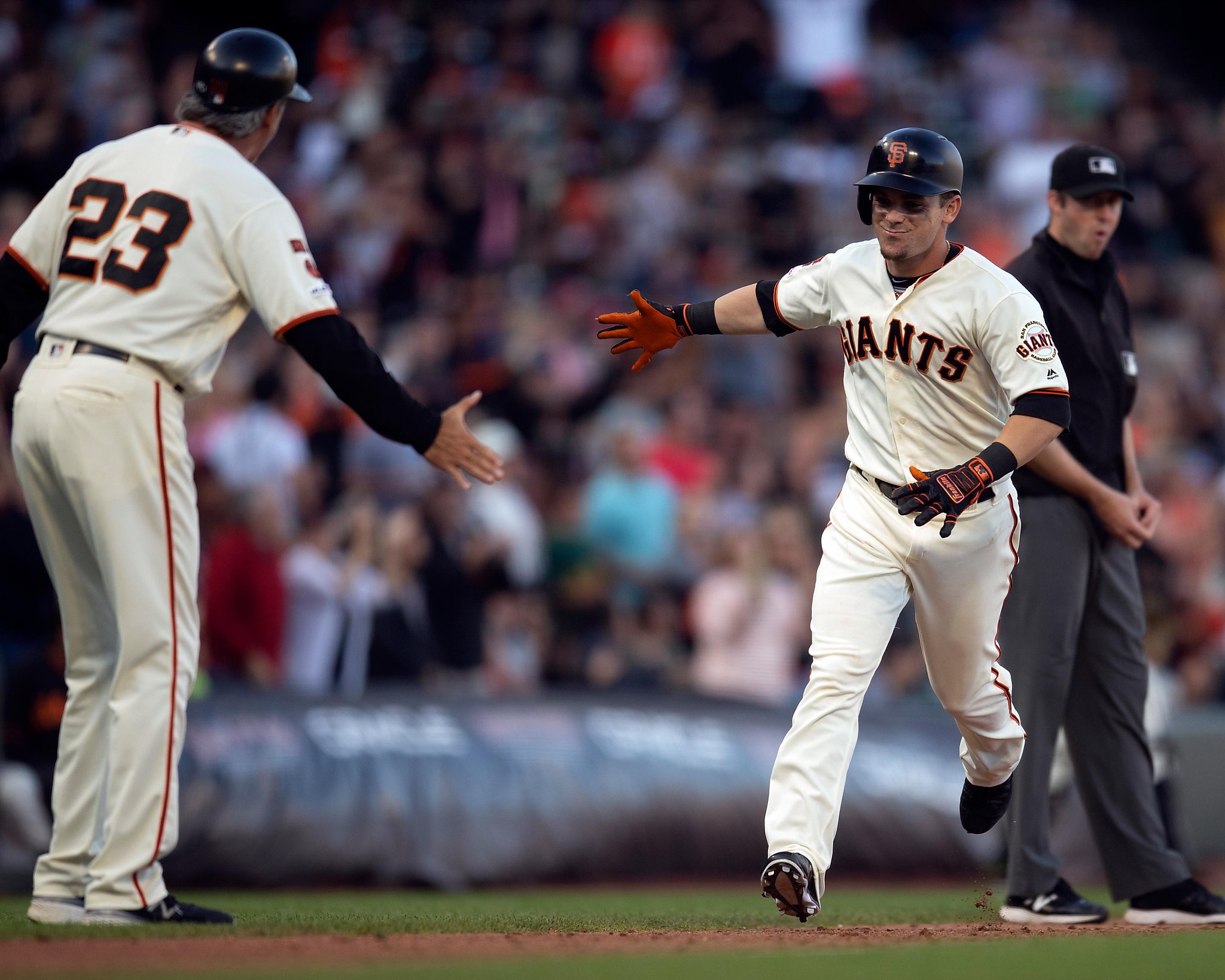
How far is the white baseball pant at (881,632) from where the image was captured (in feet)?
15.4

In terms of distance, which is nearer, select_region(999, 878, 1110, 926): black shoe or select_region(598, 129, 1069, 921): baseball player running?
select_region(598, 129, 1069, 921): baseball player running

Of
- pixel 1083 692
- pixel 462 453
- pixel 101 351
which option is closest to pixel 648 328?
pixel 462 453

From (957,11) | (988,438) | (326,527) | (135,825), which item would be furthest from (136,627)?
(957,11)

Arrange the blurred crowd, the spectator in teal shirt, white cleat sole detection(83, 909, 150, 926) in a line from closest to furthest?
white cleat sole detection(83, 909, 150, 926)
the blurred crowd
the spectator in teal shirt

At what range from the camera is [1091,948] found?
4.38 m

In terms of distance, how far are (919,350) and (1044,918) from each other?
6.89 feet

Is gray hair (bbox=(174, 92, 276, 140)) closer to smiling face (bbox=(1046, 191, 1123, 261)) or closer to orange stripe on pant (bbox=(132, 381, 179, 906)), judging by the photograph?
orange stripe on pant (bbox=(132, 381, 179, 906))

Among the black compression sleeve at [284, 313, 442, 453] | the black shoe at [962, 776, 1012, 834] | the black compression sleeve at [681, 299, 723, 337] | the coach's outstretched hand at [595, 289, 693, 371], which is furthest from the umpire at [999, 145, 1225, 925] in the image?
the black compression sleeve at [284, 313, 442, 453]

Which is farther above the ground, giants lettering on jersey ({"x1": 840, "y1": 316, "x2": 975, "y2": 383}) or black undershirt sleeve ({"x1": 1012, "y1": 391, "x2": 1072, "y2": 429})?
giants lettering on jersey ({"x1": 840, "y1": 316, "x2": 975, "y2": 383})

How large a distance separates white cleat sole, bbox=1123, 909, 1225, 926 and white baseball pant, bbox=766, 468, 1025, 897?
0.95 m

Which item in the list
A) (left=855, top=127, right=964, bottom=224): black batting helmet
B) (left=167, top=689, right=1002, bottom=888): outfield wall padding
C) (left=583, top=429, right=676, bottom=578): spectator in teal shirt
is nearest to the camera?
(left=855, top=127, right=964, bottom=224): black batting helmet

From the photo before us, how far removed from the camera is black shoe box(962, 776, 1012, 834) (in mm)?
5301

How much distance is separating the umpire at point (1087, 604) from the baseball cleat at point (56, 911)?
3.18 metres

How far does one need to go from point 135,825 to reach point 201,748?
319 centimetres
